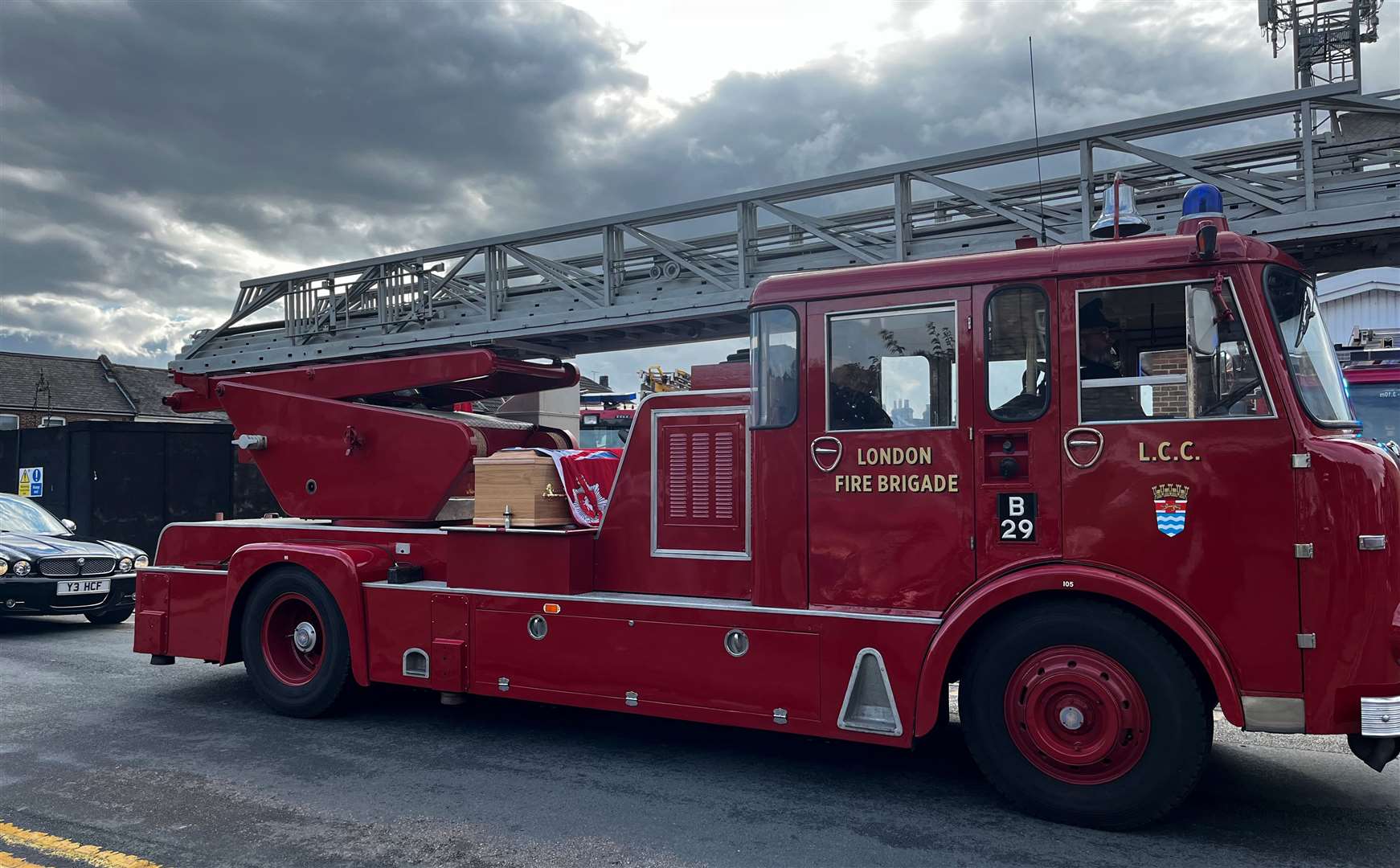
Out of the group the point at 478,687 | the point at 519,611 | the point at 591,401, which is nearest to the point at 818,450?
the point at 519,611

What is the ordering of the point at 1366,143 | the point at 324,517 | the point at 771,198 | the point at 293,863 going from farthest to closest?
the point at 771,198, the point at 1366,143, the point at 324,517, the point at 293,863

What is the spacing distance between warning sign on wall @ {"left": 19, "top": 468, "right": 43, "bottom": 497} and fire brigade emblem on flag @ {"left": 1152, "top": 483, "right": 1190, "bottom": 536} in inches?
684

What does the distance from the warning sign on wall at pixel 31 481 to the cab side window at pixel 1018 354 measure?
16676 mm

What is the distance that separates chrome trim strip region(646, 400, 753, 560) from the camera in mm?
5531

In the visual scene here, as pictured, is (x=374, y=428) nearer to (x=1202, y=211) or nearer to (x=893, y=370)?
(x=893, y=370)

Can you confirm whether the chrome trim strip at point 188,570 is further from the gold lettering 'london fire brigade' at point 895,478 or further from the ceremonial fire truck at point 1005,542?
the gold lettering 'london fire brigade' at point 895,478

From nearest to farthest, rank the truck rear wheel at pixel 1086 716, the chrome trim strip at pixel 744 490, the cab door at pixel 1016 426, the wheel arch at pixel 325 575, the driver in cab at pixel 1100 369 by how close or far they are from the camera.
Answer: the truck rear wheel at pixel 1086 716, the driver in cab at pixel 1100 369, the cab door at pixel 1016 426, the chrome trim strip at pixel 744 490, the wheel arch at pixel 325 575

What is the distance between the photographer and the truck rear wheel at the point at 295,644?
21.8 ft

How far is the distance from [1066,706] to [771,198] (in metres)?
7.30

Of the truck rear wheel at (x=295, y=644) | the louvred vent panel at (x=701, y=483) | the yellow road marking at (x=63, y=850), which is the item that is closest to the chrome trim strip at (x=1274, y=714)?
the louvred vent panel at (x=701, y=483)

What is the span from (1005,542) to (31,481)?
17063mm

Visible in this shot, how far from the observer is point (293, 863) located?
4129mm

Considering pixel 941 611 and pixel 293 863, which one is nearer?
pixel 293 863

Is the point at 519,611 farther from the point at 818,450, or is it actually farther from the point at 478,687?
the point at 818,450
